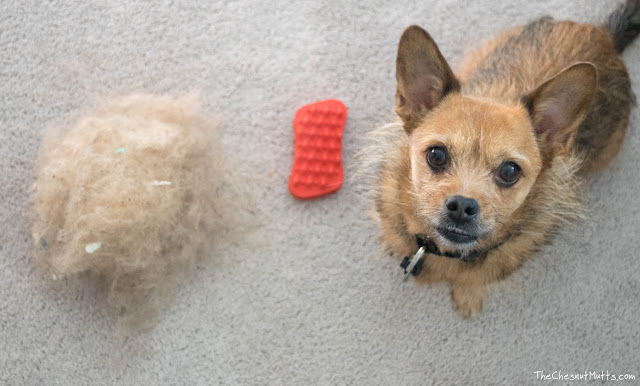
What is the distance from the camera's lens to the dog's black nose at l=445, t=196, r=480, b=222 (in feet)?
4.05

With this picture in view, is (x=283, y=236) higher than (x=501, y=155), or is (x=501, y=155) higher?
(x=501, y=155)

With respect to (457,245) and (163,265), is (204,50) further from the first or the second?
(457,245)

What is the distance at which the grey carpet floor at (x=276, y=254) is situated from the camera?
1.78 meters

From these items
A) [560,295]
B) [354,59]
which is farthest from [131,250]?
[560,295]

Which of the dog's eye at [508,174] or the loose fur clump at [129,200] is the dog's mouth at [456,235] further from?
the loose fur clump at [129,200]

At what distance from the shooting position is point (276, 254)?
185cm

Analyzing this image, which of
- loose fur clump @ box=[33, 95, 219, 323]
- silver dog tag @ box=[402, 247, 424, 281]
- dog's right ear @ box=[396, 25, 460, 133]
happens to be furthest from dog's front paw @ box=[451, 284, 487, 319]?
loose fur clump @ box=[33, 95, 219, 323]

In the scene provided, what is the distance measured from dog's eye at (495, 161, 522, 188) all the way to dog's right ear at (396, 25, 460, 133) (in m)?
0.26

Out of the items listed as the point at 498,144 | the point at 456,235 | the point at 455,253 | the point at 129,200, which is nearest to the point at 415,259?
the point at 455,253

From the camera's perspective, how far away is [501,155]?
126 cm

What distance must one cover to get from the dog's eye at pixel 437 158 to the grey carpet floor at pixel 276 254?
58 cm

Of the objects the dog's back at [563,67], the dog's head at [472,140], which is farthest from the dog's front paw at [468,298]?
the dog's back at [563,67]

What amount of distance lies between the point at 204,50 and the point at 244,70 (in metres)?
0.17

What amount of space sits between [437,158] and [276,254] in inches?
30.4
